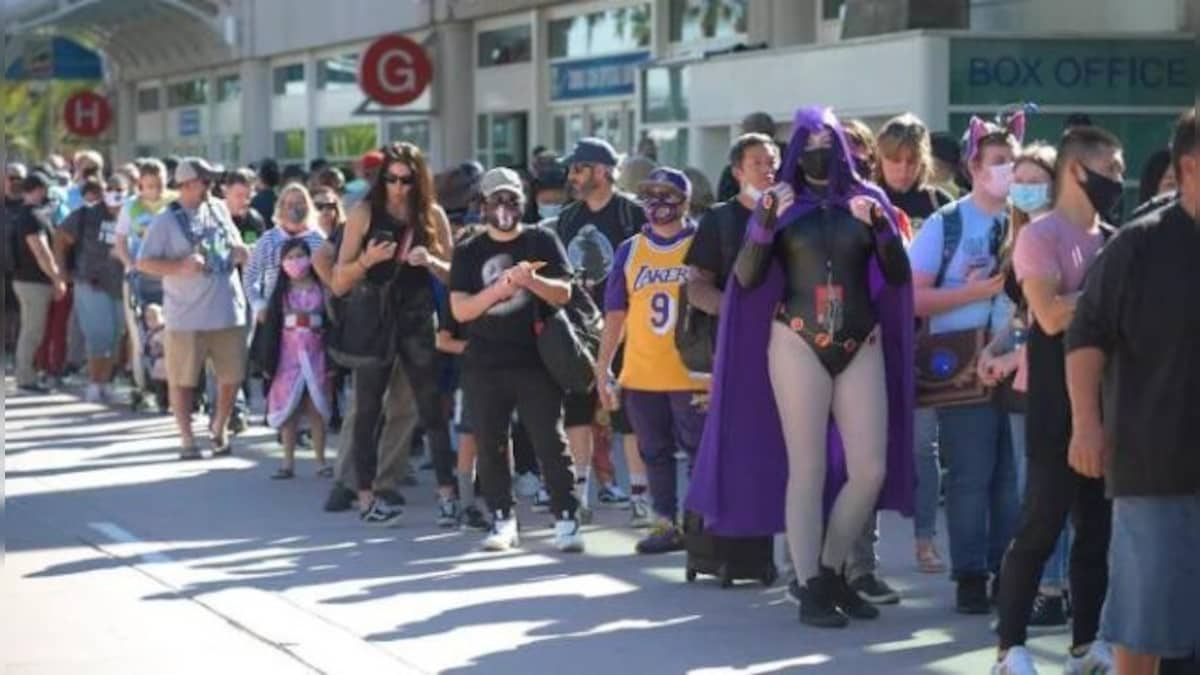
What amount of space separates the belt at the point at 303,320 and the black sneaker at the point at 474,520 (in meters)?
2.43

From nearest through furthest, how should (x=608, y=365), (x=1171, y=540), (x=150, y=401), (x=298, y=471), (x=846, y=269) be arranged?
(x=1171, y=540)
(x=846, y=269)
(x=608, y=365)
(x=298, y=471)
(x=150, y=401)

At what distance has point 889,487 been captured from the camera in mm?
9031

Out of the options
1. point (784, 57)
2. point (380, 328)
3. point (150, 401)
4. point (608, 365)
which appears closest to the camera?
point (608, 365)

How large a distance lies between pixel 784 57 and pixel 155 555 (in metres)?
7.44

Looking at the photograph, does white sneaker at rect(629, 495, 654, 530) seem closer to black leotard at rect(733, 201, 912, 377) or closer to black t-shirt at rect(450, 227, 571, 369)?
black t-shirt at rect(450, 227, 571, 369)

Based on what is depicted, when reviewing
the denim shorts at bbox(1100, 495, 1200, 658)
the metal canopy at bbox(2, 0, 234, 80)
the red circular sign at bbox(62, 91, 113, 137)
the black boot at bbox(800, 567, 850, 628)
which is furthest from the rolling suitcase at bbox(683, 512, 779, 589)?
the red circular sign at bbox(62, 91, 113, 137)

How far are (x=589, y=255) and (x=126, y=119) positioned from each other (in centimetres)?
4146

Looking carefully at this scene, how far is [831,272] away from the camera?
870cm

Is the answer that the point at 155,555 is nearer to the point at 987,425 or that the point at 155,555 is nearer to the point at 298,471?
the point at 298,471

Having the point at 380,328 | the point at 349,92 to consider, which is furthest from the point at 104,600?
the point at 349,92

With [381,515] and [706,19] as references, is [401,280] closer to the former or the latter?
[381,515]

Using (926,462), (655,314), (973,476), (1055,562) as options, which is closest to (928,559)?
(926,462)

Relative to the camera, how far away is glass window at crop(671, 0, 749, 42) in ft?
78.3

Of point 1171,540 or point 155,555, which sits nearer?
point 1171,540
